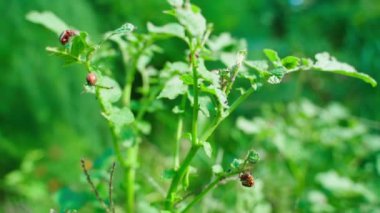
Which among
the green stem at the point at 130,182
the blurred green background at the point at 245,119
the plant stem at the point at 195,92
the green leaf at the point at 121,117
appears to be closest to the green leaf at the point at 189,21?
the plant stem at the point at 195,92

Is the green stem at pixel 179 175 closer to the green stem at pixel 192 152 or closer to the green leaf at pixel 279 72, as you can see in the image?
the green stem at pixel 192 152

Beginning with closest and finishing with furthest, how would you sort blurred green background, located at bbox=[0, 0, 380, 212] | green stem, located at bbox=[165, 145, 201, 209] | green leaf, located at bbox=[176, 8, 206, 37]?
green leaf, located at bbox=[176, 8, 206, 37] < green stem, located at bbox=[165, 145, 201, 209] < blurred green background, located at bbox=[0, 0, 380, 212]

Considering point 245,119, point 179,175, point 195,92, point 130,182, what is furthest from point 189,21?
point 245,119

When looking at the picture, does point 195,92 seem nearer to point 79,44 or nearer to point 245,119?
point 79,44

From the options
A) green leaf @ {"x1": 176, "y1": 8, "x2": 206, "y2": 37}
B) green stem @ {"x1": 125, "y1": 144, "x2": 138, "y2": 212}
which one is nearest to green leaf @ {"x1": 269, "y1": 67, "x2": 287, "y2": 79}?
green leaf @ {"x1": 176, "y1": 8, "x2": 206, "y2": 37}

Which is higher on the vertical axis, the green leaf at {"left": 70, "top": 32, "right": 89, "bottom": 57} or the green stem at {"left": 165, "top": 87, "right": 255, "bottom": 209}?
the green leaf at {"left": 70, "top": 32, "right": 89, "bottom": 57}

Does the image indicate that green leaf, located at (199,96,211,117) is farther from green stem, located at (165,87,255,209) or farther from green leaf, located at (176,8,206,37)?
green leaf, located at (176,8,206,37)

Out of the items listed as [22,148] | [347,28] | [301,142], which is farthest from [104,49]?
[347,28]
